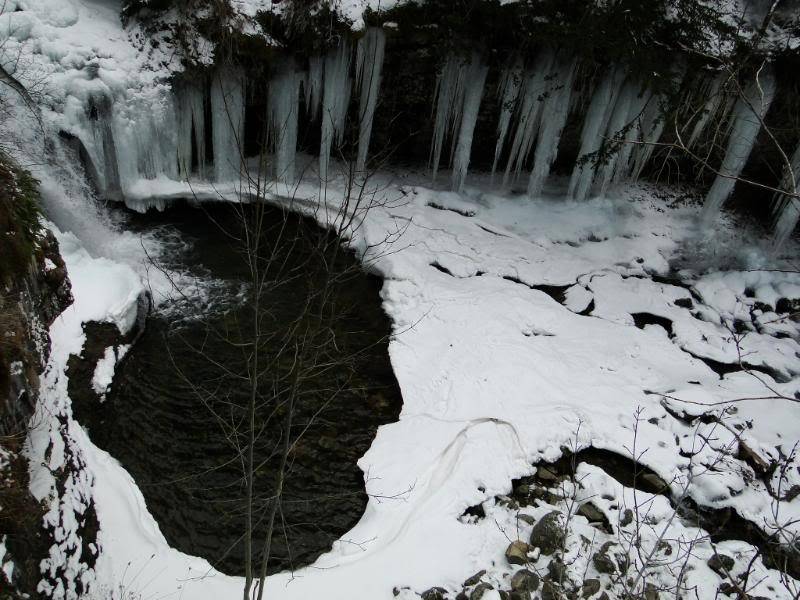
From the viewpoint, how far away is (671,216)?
9648 millimetres

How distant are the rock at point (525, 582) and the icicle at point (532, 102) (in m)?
6.94

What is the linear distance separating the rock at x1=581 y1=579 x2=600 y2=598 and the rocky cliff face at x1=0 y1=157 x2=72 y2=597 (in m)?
3.79

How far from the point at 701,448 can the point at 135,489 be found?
17.7 ft

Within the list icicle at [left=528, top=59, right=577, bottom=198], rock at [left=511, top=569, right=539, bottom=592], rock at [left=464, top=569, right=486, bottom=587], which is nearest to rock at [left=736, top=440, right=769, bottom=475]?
rock at [left=511, top=569, right=539, bottom=592]

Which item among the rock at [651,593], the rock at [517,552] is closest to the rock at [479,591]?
the rock at [517,552]

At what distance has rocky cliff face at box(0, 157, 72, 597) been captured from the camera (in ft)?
10.3

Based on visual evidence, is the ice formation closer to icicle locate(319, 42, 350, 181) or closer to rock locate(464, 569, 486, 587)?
icicle locate(319, 42, 350, 181)

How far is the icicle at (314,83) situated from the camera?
867cm

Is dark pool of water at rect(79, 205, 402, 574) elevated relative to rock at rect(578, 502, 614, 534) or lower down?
lower down

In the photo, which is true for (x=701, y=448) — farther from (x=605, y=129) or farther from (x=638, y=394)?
(x=605, y=129)

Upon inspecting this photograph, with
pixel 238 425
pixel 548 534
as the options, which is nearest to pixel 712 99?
pixel 548 534

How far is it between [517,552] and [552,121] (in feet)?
23.2

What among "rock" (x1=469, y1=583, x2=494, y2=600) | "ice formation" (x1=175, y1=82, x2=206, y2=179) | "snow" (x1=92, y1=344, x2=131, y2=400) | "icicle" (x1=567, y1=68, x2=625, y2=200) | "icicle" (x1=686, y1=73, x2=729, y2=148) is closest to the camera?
"rock" (x1=469, y1=583, x2=494, y2=600)

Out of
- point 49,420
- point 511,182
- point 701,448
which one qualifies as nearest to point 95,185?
point 49,420
